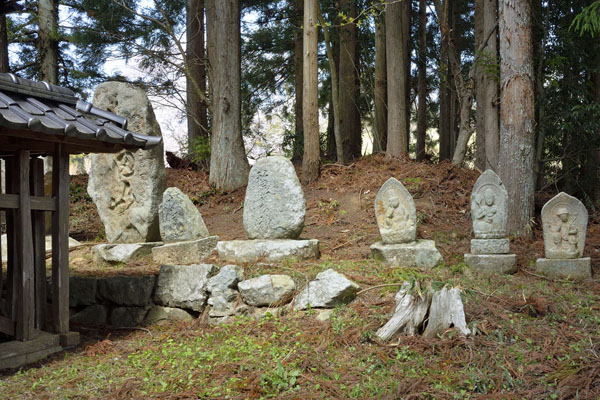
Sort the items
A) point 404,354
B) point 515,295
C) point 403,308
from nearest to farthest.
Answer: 1. point 404,354
2. point 403,308
3. point 515,295

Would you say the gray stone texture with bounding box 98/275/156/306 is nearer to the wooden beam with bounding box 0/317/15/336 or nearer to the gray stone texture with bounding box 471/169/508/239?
the wooden beam with bounding box 0/317/15/336

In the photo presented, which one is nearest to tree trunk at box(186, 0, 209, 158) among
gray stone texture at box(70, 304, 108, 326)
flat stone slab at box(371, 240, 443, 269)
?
gray stone texture at box(70, 304, 108, 326)

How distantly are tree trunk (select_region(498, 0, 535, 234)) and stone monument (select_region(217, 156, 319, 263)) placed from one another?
3879mm

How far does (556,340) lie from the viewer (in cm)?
515

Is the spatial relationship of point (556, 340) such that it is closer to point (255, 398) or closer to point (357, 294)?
point (357, 294)

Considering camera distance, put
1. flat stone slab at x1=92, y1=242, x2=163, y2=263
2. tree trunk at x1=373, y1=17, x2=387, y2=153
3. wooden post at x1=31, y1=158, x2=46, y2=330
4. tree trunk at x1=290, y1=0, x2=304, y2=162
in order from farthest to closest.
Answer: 1. tree trunk at x1=290, y1=0, x2=304, y2=162
2. tree trunk at x1=373, y1=17, x2=387, y2=153
3. flat stone slab at x1=92, y1=242, x2=163, y2=263
4. wooden post at x1=31, y1=158, x2=46, y2=330

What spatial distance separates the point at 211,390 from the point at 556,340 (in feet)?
10.6

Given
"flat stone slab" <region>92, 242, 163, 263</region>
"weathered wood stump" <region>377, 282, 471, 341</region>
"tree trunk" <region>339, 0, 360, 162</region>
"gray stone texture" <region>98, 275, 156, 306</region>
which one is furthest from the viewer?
"tree trunk" <region>339, 0, 360, 162</region>

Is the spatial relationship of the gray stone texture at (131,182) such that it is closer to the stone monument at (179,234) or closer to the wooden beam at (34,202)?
the stone monument at (179,234)

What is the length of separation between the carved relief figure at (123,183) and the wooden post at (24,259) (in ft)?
9.69

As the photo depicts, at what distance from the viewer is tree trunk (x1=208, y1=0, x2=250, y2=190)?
13.1 metres

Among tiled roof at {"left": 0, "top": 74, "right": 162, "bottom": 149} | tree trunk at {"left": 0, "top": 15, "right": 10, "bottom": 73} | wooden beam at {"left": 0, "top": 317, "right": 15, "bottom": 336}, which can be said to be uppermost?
tree trunk at {"left": 0, "top": 15, "right": 10, "bottom": 73}

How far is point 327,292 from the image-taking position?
6383mm

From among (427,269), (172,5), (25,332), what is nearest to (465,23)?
(172,5)
